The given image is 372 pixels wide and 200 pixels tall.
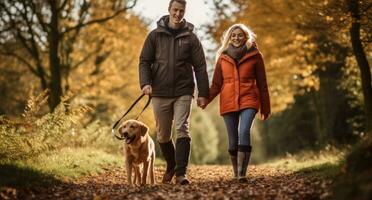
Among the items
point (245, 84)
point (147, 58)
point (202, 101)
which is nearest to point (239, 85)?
point (245, 84)

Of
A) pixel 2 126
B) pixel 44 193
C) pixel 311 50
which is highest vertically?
pixel 311 50

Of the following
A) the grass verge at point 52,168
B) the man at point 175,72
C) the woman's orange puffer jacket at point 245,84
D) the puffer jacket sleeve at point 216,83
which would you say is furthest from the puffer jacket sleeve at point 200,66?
the grass verge at point 52,168

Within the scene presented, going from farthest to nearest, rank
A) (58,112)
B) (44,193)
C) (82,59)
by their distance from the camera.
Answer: (82,59) → (58,112) → (44,193)

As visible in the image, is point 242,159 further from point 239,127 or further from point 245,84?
point 245,84

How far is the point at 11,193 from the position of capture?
23.5 ft

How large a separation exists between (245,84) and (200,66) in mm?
809

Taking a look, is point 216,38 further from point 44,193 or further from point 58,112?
point 44,193

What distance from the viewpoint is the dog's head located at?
368 inches

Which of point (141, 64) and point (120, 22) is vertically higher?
point (120, 22)

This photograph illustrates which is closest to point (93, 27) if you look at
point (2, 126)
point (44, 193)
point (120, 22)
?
point (120, 22)

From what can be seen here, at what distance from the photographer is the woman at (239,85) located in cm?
912

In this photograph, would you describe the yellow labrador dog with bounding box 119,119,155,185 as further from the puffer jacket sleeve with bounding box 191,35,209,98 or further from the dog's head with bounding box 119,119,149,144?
the puffer jacket sleeve with bounding box 191,35,209,98

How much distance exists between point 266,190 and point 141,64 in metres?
3.24

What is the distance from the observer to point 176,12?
9211mm
